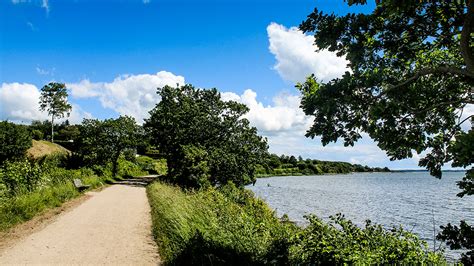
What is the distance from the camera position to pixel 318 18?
5.97 meters

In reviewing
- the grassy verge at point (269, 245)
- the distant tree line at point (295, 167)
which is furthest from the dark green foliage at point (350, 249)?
the distant tree line at point (295, 167)

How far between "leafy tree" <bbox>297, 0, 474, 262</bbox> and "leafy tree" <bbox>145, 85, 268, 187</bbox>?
2195 centimetres

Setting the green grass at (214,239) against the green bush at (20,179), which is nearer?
the green grass at (214,239)

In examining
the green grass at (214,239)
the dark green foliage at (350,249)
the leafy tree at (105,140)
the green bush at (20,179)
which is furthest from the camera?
the leafy tree at (105,140)

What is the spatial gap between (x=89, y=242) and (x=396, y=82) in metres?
8.37

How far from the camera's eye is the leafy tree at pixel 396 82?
17.6ft

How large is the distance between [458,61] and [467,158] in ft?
13.4

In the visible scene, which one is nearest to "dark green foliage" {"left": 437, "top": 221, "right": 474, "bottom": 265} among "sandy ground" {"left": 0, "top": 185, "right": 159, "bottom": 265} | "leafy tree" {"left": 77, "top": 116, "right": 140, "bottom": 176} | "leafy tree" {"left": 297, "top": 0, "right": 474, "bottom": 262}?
"leafy tree" {"left": 297, "top": 0, "right": 474, "bottom": 262}

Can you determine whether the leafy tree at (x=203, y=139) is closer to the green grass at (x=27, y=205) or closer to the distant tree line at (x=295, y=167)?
the green grass at (x=27, y=205)

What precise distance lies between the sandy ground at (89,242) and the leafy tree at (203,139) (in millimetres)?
14847

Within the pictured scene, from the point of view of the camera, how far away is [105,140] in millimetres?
38656

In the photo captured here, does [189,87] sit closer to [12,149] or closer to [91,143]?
[91,143]

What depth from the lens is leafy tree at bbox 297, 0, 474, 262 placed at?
5.36 meters

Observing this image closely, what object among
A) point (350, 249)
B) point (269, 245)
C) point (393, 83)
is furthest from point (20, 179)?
point (393, 83)
